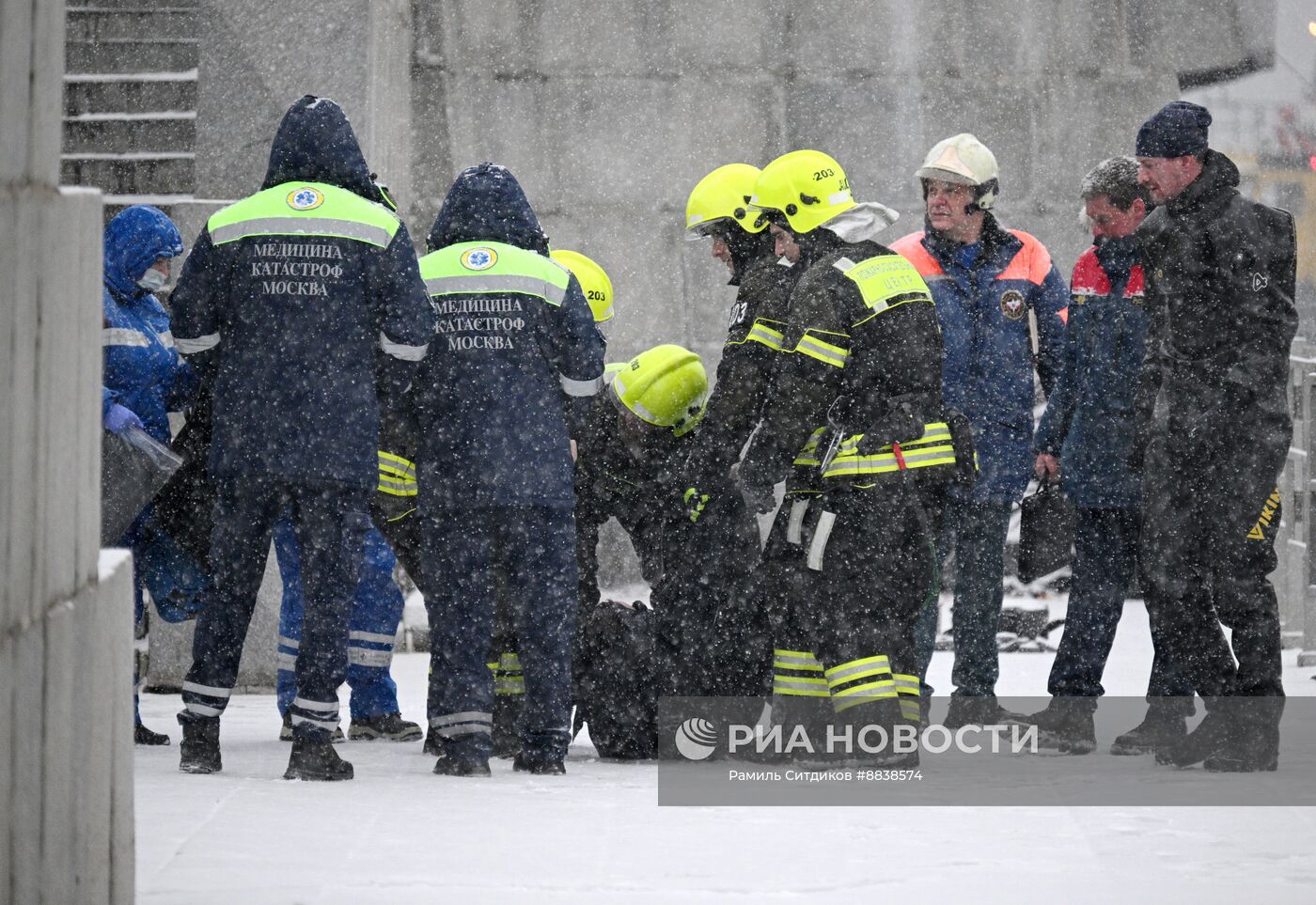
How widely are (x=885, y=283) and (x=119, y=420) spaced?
2.43 m

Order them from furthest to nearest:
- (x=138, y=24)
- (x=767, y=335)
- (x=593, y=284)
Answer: (x=138, y=24)
(x=593, y=284)
(x=767, y=335)

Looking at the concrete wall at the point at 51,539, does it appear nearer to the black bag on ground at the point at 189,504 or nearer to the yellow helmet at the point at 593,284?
the black bag on ground at the point at 189,504

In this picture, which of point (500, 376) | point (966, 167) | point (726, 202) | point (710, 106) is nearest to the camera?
point (500, 376)

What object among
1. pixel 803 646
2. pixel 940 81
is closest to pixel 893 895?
pixel 803 646

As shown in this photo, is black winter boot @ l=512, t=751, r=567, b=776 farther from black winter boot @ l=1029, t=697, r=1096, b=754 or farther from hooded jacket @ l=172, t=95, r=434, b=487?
black winter boot @ l=1029, t=697, r=1096, b=754

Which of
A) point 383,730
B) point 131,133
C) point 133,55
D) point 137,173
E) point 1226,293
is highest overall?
point 133,55

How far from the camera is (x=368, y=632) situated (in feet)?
22.6

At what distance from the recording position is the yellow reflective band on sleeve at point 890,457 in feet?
19.3

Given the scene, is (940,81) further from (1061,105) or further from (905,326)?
(905,326)

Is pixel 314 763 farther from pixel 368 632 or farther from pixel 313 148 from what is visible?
pixel 313 148

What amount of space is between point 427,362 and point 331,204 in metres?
0.62

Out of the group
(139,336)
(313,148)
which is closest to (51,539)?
(313,148)

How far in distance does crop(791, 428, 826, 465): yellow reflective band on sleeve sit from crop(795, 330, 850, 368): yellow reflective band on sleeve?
0.26 m

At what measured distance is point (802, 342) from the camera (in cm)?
585
